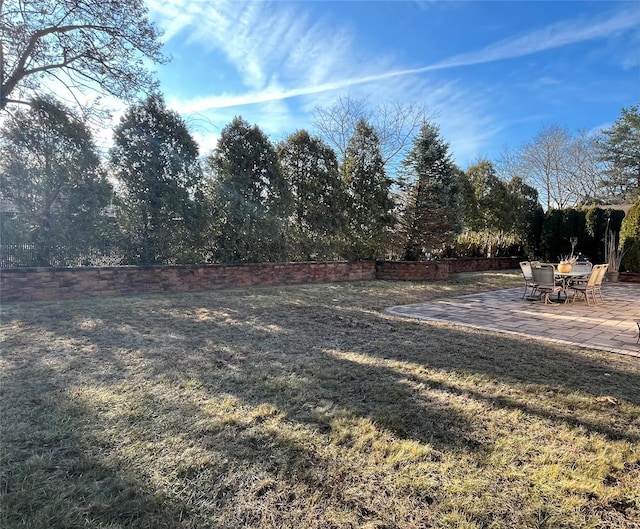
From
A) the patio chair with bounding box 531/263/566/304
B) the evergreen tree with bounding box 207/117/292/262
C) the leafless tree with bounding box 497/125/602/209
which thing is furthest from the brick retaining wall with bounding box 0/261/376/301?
the leafless tree with bounding box 497/125/602/209

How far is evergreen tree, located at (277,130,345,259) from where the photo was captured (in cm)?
1030

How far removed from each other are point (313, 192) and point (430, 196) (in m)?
4.31

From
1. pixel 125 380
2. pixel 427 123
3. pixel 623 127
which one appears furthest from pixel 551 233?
pixel 125 380

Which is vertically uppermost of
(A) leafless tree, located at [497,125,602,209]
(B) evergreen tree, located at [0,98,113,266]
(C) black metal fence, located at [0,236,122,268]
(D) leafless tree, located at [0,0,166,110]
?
(A) leafless tree, located at [497,125,602,209]

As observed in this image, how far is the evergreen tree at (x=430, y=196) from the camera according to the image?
12.0 meters

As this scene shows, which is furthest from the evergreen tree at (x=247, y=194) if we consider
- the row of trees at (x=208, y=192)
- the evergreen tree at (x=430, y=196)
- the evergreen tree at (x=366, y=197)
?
the evergreen tree at (x=430, y=196)

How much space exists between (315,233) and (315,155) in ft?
7.86

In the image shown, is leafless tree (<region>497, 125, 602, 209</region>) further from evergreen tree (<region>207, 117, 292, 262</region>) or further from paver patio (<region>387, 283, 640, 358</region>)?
evergreen tree (<region>207, 117, 292, 262</region>)

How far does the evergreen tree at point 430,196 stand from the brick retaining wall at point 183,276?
1.00 meters

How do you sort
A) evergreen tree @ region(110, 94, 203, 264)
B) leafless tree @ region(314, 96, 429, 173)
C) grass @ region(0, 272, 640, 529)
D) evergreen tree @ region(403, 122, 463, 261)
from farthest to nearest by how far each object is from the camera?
leafless tree @ region(314, 96, 429, 173), evergreen tree @ region(403, 122, 463, 261), evergreen tree @ region(110, 94, 203, 264), grass @ region(0, 272, 640, 529)

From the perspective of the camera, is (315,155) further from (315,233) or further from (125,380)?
(125,380)

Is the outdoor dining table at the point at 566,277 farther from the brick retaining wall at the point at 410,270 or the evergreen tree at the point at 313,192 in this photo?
the evergreen tree at the point at 313,192

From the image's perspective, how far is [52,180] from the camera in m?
7.02

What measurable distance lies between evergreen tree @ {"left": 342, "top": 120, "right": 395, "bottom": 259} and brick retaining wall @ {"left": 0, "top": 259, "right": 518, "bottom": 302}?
Answer: 688mm
